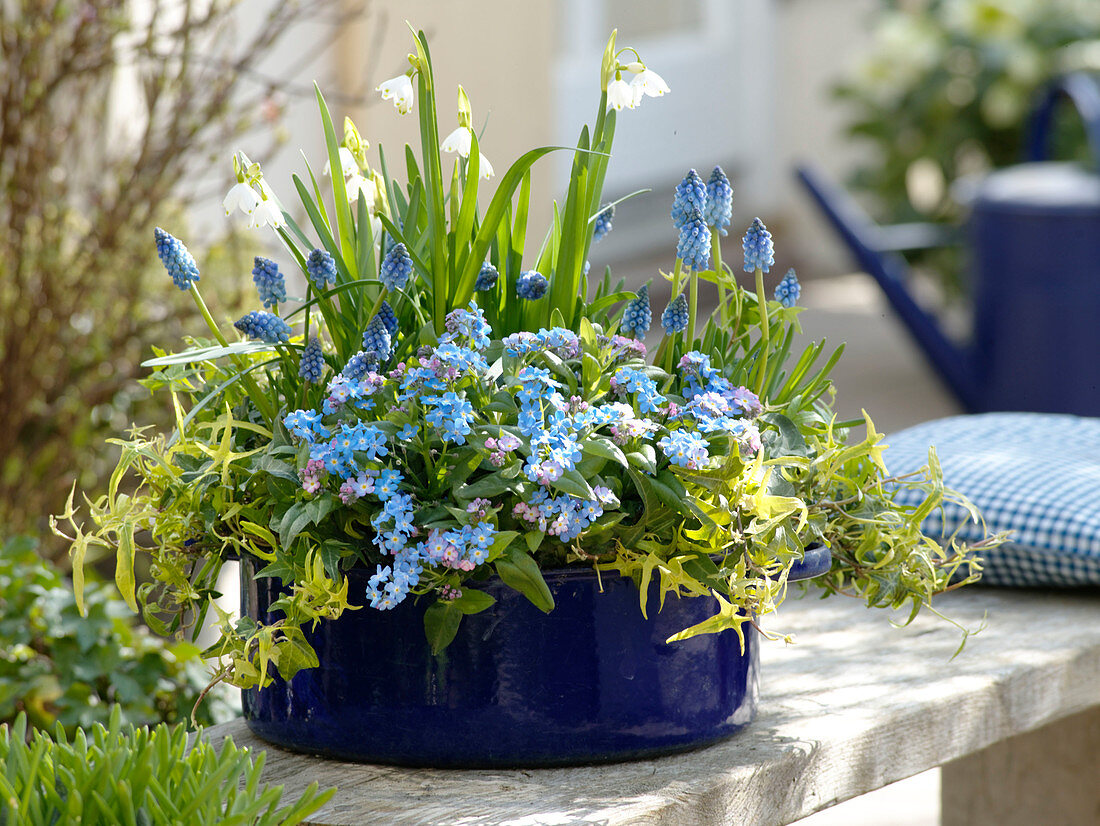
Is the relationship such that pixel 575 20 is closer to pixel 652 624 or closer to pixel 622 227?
pixel 622 227

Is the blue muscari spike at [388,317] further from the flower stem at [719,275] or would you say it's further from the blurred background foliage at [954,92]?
the blurred background foliage at [954,92]

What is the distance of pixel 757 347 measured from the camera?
3.26 feet

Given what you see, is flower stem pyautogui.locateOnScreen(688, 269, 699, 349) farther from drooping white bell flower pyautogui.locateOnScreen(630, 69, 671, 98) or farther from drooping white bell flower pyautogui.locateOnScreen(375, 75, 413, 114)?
drooping white bell flower pyautogui.locateOnScreen(375, 75, 413, 114)

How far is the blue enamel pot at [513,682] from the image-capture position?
893 millimetres

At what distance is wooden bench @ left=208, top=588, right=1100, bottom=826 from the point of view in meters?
0.88

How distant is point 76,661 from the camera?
56.7 inches

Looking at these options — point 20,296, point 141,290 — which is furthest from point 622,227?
point 20,296

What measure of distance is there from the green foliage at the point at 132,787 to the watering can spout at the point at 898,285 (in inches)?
114

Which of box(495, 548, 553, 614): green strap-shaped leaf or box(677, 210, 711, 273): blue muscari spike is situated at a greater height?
box(677, 210, 711, 273): blue muscari spike

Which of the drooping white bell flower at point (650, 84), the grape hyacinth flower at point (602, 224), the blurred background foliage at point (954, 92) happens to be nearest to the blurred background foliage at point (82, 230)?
the grape hyacinth flower at point (602, 224)

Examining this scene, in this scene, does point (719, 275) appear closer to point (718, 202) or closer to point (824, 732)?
point (718, 202)

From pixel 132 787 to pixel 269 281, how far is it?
360 mm

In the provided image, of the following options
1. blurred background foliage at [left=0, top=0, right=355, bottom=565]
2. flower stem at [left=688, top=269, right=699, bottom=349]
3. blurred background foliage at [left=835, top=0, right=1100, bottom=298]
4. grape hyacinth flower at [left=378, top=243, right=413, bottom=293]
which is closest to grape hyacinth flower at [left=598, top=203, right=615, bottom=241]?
flower stem at [left=688, top=269, right=699, bottom=349]

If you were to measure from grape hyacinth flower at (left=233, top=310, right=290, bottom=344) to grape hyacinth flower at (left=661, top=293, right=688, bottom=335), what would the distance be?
0.26 metres
